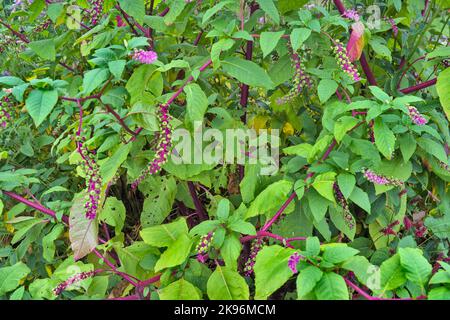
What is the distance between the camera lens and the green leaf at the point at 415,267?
41.3 inches

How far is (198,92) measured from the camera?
53.2 inches

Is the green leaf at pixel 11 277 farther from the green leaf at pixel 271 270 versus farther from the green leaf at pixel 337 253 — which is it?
the green leaf at pixel 337 253

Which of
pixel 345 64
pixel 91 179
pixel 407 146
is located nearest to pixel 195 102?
pixel 91 179

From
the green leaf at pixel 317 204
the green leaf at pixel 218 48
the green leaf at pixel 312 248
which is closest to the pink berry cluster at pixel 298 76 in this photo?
the green leaf at pixel 218 48

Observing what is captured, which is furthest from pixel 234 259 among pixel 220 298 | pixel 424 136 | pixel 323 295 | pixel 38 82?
pixel 424 136

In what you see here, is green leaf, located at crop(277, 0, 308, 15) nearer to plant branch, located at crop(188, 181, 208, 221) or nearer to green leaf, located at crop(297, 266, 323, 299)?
plant branch, located at crop(188, 181, 208, 221)

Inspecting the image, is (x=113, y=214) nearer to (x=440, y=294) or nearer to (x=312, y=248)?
(x=312, y=248)

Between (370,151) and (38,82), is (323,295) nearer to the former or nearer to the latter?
(370,151)

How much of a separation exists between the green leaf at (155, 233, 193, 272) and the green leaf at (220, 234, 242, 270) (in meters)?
0.10

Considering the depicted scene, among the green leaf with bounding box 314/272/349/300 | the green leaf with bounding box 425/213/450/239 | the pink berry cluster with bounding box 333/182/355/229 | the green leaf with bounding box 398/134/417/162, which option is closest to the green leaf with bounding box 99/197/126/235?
the pink berry cluster with bounding box 333/182/355/229

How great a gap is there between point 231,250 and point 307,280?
28 centimetres

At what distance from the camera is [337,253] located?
42.3 inches

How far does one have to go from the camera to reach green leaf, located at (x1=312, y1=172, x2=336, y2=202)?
1.23 meters
